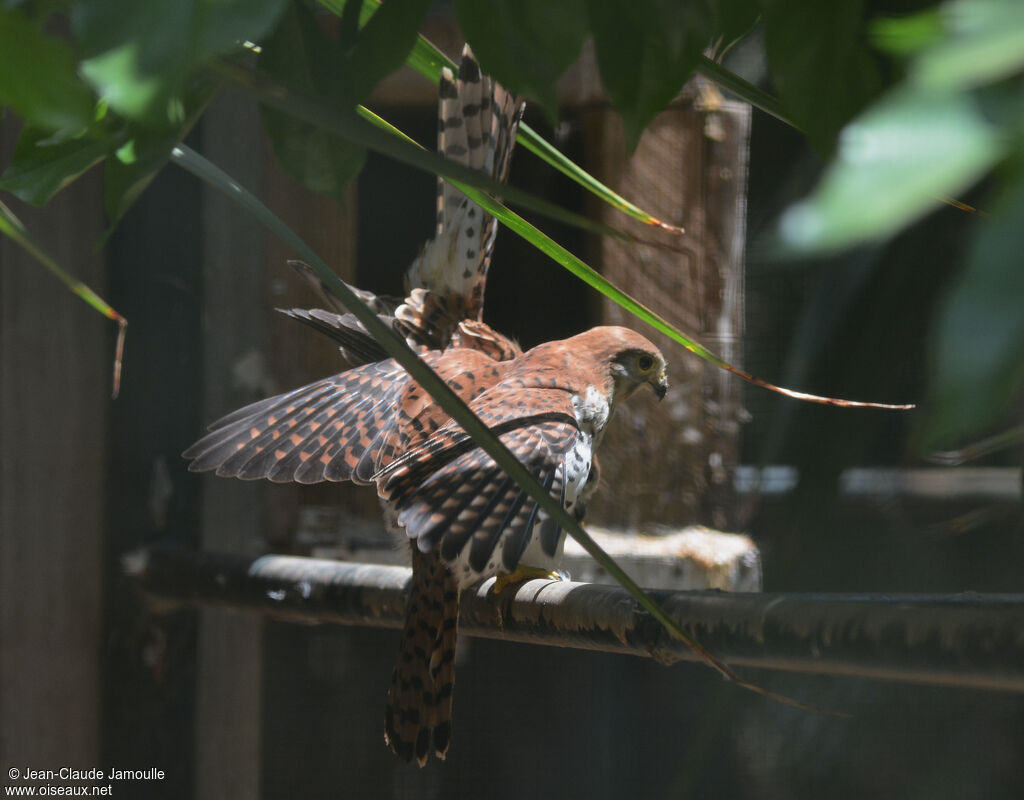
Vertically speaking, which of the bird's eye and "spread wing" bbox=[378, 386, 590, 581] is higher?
the bird's eye

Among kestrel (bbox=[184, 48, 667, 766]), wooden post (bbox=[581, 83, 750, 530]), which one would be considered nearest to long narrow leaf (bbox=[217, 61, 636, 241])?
kestrel (bbox=[184, 48, 667, 766])

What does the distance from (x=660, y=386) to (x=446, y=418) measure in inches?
13.1

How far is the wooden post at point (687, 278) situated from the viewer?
1375mm

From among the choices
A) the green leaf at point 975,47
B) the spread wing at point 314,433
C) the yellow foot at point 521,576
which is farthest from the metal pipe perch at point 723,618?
the green leaf at point 975,47

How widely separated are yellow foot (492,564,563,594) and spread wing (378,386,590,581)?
87 mm

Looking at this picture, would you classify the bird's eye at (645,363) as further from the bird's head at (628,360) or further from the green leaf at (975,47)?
the green leaf at (975,47)

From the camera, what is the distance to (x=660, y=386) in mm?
1200

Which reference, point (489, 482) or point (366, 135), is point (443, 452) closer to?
point (489, 482)

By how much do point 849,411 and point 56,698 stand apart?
1.33 meters

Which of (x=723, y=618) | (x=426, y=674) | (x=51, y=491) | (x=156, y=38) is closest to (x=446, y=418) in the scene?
(x=426, y=674)

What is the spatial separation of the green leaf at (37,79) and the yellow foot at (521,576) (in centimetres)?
82

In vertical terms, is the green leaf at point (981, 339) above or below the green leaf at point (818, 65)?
below

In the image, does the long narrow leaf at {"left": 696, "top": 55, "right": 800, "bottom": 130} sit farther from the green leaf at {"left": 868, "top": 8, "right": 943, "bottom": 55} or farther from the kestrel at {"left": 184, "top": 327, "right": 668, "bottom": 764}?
the kestrel at {"left": 184, "top": 327, "right": 668, "bottom": 764}

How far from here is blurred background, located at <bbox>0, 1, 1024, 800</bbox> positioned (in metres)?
1.30
